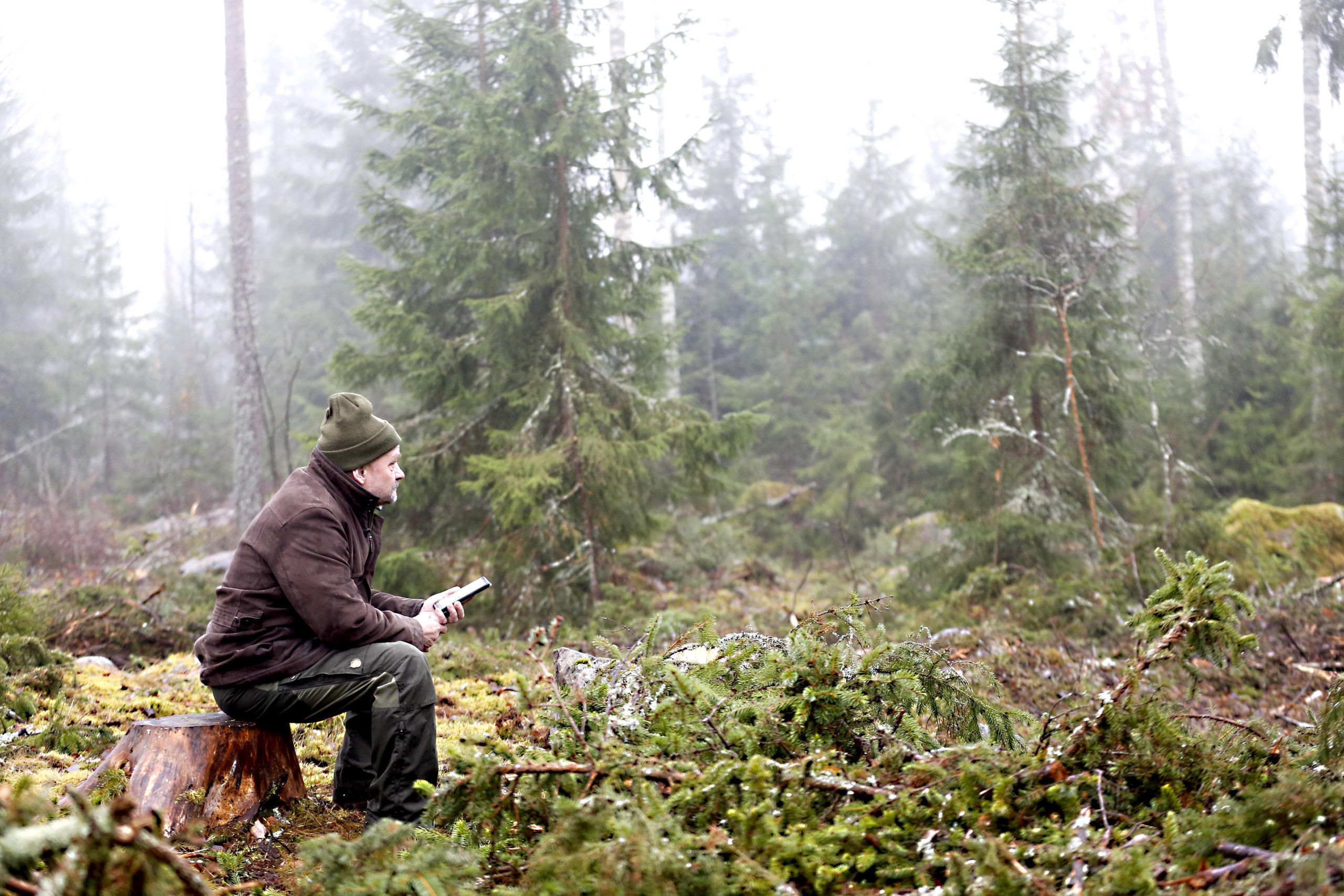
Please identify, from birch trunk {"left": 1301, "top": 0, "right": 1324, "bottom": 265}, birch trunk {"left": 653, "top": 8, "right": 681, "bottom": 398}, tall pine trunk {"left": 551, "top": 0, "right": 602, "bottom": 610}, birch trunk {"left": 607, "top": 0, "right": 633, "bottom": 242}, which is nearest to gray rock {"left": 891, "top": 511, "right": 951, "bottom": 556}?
birch trunk {"left": 653, "top": 8, "right": 681, "bottom": 398}

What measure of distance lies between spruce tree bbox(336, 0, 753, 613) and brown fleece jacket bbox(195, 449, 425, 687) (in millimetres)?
4777

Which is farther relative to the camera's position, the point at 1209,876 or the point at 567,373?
the point at 567,373

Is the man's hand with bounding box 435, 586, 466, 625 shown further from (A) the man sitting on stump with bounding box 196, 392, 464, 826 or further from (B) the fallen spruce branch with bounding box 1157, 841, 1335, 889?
(B) the fallen spruce branch with bounding box 1157, 841, 1335, 889

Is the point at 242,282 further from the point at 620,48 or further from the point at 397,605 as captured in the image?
the point at 397,605

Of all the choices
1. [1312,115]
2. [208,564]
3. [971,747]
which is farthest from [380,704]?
[1312,115]

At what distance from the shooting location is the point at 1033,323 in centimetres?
1087

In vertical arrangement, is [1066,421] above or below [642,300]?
below

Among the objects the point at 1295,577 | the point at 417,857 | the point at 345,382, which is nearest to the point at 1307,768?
the point at 417,857

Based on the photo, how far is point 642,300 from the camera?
10.5 meters

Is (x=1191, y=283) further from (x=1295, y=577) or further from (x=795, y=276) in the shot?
(x=1295, y=577)

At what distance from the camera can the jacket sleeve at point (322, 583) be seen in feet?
12.6

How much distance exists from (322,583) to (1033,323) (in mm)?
9494

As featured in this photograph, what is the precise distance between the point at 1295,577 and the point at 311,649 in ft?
29.7

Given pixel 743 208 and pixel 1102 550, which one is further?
pixel 743 208
